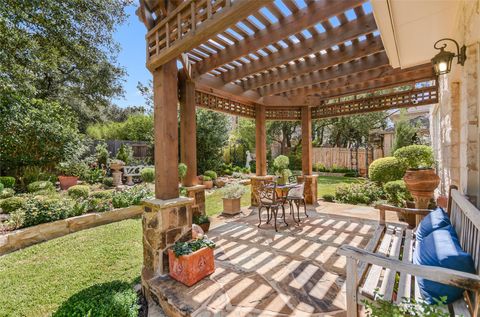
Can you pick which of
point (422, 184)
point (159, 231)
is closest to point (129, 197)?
point (159, 231)

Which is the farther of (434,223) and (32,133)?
(32,133)

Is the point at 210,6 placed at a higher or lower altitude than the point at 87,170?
higher

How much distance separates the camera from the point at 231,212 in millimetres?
5051

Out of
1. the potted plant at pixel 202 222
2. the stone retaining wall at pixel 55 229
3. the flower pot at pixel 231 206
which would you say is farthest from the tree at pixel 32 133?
the flower pot at pixel 231 206

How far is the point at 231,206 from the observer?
505 cm

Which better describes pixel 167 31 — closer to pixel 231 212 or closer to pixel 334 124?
pixel 231 212

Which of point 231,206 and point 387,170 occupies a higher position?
point 387,170

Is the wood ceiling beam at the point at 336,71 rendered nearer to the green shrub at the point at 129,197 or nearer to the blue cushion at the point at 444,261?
the blue cushion at the point at 444,261

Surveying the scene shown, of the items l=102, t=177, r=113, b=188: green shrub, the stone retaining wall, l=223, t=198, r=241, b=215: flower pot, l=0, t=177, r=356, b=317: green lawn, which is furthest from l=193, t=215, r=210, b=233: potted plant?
l=102, t=177, r=113, b=188: green shrub

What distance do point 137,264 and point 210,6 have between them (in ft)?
10.1

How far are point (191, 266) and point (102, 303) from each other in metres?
0.76

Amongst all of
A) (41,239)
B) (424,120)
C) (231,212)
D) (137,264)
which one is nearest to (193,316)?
(137,264)

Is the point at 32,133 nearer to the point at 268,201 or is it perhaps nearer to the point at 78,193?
the point at 78,193

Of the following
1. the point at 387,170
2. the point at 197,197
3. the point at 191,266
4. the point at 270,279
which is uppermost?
the point at 387,170
